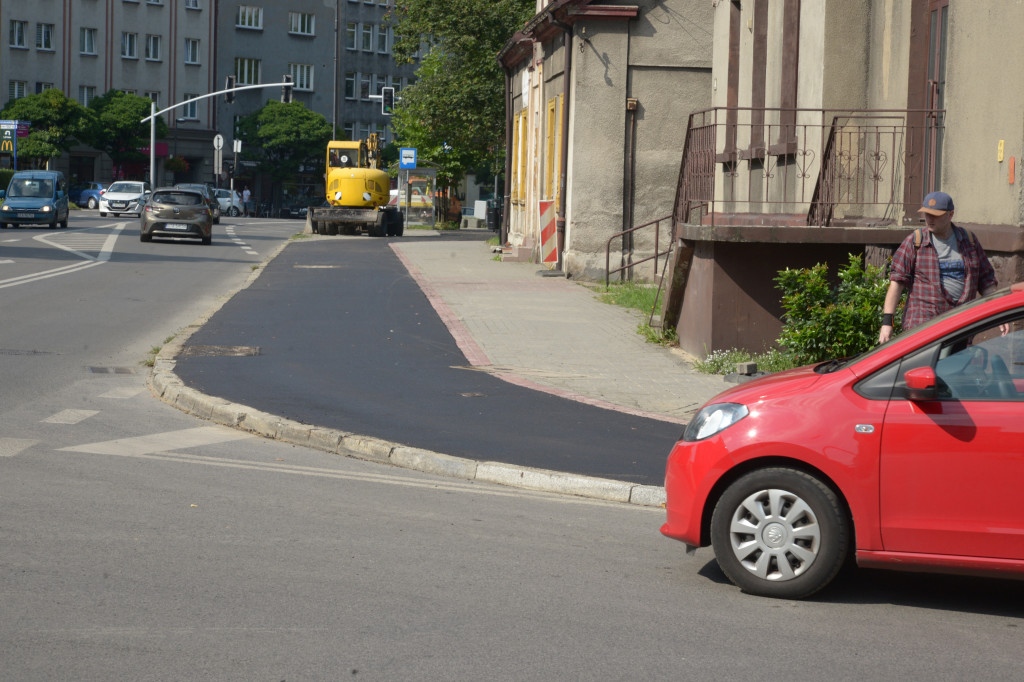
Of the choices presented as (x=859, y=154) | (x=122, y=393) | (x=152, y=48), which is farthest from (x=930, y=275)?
(x=152, y=48)

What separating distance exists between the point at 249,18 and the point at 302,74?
5.49m

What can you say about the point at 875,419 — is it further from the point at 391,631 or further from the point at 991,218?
the point at 991,218

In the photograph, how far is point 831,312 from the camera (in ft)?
36.5

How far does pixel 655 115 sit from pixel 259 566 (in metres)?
19.6

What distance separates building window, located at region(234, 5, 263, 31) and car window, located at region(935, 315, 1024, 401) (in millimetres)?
84636

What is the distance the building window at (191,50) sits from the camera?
3275 inches

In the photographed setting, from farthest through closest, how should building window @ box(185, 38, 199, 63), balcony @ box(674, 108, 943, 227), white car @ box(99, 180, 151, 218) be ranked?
1. building window @ box(185, 38, 199, 63)
2. white car @ box(99, 180, 151, 218)
3. balcony @ box(674, 108, 943, 227)

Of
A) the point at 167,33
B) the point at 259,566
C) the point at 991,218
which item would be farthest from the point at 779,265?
the point at 167,33

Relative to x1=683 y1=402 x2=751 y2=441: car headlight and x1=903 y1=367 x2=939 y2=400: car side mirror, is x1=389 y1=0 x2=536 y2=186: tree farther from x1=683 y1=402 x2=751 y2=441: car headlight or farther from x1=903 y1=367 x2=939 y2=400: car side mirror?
x1=903 y1=367 x2=939 y2=400: car side mirror

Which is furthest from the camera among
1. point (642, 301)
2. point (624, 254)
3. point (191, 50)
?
point (191, 50)

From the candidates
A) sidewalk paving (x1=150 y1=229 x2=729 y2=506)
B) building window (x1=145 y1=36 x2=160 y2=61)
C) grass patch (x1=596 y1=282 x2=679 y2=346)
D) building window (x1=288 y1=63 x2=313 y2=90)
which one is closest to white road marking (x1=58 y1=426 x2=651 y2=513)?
sidewalk paving (x1=150 y1=229 x2=729 y2=506)

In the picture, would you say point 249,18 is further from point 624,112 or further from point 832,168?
point 832,168

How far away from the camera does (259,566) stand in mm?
5934

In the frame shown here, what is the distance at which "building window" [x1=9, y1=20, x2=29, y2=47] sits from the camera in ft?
248
